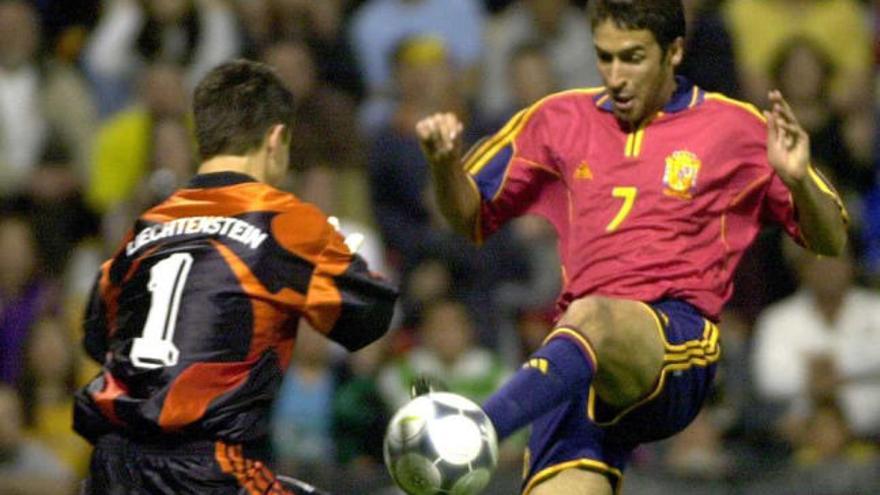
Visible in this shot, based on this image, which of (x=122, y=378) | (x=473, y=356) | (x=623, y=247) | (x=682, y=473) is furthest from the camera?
(x=473, y=356)

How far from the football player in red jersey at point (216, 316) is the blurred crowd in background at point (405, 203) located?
11.6ft

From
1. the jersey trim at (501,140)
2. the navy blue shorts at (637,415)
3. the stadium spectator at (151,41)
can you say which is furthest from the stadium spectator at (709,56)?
the navy blue shorts at (637,415)

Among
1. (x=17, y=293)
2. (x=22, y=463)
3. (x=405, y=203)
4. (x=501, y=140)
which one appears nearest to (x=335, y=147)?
(x=405, y=203)

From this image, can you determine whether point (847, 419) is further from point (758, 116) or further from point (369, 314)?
point (369, 314)

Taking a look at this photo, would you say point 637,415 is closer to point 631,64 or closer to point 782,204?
point 782,204

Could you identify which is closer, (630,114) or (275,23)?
(630,114)

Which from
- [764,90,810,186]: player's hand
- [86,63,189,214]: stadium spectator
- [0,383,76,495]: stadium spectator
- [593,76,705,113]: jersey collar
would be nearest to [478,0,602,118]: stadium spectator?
[86,63,189,214]: stadium spectator

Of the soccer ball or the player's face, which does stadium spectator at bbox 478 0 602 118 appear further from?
the soccer ball

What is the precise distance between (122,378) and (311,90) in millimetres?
5885

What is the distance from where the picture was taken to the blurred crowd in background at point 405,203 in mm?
9602

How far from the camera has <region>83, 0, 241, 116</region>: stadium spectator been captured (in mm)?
11672

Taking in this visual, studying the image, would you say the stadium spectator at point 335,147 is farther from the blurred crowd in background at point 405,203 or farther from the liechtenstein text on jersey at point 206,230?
the liechtenstein text on jersey at point 206,230

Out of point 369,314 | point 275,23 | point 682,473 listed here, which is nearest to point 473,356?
point 682,473

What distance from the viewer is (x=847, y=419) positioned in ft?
31.4
